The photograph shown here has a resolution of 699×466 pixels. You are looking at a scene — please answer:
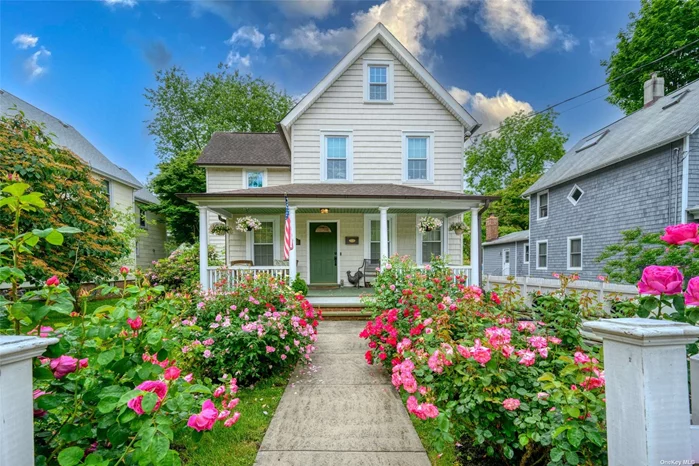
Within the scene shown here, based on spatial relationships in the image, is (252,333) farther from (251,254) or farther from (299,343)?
(251,254)

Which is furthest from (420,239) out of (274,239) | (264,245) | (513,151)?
(513,151)

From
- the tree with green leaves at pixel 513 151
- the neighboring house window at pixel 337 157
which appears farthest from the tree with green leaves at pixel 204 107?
the tree with green leaves at pixel 513 151

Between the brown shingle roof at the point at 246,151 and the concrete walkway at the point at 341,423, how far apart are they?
8.30m

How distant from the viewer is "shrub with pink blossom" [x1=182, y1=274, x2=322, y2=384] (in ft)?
11.9

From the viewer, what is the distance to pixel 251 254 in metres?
9.99

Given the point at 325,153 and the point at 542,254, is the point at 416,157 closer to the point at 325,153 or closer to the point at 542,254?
the point at 325,153

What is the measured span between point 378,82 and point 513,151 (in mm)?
21758

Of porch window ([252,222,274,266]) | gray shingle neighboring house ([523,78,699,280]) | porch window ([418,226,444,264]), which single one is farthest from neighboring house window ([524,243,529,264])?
porch window ([252,222,274,266])

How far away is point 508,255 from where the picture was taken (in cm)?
1975

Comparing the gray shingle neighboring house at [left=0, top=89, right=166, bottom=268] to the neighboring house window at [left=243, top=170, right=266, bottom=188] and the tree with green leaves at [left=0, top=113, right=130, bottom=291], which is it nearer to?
the tree with green leaves at [left=0, top=113, right=130, bottom=291]

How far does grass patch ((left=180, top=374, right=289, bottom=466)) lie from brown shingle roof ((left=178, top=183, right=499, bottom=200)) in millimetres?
4976

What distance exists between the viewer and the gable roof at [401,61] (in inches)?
372

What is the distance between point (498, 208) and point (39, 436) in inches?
1084

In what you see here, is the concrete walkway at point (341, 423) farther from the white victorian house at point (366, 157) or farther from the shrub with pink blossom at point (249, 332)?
the white victorian house at point (366, 157)
